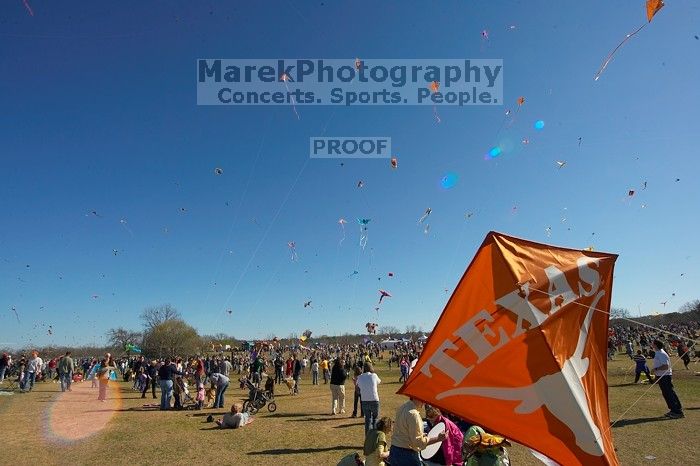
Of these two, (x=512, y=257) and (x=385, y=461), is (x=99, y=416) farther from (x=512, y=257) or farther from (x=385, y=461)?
(x=512, y=257)

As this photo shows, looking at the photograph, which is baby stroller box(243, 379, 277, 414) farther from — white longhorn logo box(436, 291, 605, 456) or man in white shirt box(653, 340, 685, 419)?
white longhorn logo box(436, 291, 605, 456)

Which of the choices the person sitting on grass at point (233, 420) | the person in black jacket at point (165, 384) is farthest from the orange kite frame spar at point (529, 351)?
the person in black jacket at point (165, 384)

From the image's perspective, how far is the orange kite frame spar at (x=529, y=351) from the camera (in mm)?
3059

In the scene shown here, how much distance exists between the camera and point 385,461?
616 cm

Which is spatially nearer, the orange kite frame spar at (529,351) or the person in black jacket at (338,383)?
the orange kite frame spar at (529,351)

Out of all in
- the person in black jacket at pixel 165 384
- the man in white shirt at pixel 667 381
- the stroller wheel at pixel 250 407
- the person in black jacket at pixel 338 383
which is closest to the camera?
the man in white shirt at pixel 667 381

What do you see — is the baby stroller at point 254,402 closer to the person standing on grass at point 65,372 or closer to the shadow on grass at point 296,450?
the shadow on grass at point 296,450

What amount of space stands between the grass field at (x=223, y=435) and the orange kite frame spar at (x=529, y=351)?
6.27 m

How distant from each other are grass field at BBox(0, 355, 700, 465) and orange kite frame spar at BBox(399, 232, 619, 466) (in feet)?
20.6

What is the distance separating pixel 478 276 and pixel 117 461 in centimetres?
918

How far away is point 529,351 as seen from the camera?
10.3ft

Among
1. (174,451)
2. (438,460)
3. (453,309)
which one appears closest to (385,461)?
(438,460)

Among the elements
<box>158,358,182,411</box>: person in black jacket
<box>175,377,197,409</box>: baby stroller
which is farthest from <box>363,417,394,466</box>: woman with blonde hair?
<box>175,377,197,409</box>: baby stroller

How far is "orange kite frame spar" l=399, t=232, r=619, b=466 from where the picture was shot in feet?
10.0
